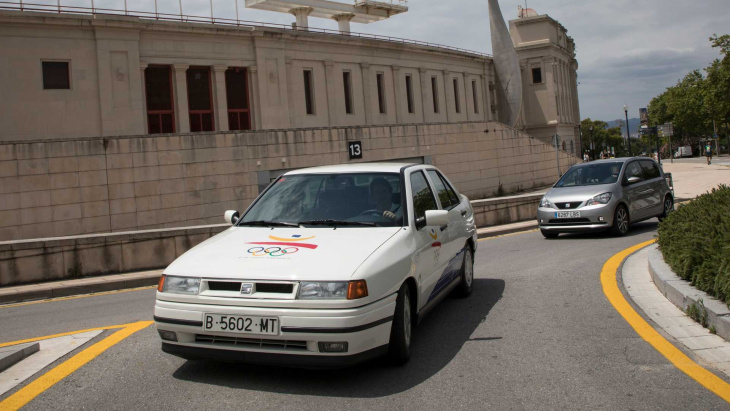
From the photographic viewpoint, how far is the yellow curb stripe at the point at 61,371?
4.95 m

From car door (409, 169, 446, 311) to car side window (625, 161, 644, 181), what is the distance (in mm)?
9540

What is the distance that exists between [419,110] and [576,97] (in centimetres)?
3745

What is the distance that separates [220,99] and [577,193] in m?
33.5

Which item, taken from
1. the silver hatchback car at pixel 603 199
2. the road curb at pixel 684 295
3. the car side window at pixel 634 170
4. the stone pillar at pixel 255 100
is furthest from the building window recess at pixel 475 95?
the road curb at pixel 684 295

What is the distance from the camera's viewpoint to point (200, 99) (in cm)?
4447

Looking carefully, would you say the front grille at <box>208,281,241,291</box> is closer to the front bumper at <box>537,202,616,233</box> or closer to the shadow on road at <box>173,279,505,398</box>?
the shadow on road at <box>173,279,505,398</box>

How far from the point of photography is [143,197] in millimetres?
22953

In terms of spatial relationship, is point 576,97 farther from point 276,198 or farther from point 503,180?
point 276,198

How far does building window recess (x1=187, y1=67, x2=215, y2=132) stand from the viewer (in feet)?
144

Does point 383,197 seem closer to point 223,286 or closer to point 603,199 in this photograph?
point 223,286

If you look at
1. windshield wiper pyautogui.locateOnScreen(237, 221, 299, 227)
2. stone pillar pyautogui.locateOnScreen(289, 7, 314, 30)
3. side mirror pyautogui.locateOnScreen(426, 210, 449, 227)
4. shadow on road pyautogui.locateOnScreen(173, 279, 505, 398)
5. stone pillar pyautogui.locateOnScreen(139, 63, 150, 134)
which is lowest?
shadow on road pyautogui.locateOnScreen(173, 279, 505, 398)

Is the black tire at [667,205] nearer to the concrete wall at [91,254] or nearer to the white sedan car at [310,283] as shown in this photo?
the concrete wall at [91,254]

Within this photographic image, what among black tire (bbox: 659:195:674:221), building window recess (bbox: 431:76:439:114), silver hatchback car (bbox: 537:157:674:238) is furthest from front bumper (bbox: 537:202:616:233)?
building window recess (bbox: 431:76:439:114)

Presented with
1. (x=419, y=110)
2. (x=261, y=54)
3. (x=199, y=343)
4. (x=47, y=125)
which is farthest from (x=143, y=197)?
(x=419, y=110)
